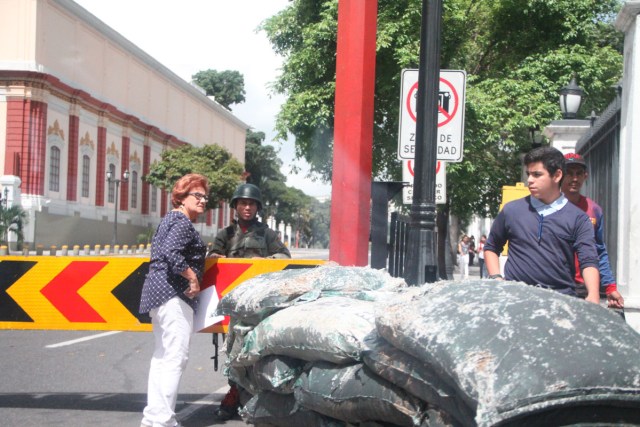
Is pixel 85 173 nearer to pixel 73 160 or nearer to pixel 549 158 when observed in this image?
pixel 73 160

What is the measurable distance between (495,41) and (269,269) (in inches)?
954

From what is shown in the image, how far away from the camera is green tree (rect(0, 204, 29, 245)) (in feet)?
135

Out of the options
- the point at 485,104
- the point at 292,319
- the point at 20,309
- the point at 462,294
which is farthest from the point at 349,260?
the point at 485,104

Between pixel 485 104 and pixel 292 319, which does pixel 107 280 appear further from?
pixel 485 104

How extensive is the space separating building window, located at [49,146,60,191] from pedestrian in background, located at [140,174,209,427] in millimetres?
45533

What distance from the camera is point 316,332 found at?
3.96 m

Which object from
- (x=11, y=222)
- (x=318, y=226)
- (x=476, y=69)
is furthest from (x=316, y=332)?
(x=318, y=226)

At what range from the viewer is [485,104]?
24.4 meters

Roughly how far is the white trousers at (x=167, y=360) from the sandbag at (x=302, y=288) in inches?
21.1

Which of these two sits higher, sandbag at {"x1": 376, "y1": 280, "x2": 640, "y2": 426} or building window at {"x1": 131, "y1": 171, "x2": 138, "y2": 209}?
building window at {"x1": 131, "y1": 171, "x2": 138, "y2": 209}

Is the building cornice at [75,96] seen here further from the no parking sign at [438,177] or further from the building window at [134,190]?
the no parking sign at [438,177]

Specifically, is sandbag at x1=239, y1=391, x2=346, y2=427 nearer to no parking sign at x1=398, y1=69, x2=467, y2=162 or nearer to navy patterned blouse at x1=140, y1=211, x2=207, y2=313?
navy patterned blouse at x1=140, y1=211, x2=207, y2=313

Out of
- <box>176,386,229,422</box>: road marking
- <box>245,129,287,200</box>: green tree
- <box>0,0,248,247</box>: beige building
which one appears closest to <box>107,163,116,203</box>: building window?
<box>0,0,248,247</box>: beige building

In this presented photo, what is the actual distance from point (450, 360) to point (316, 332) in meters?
1.10
